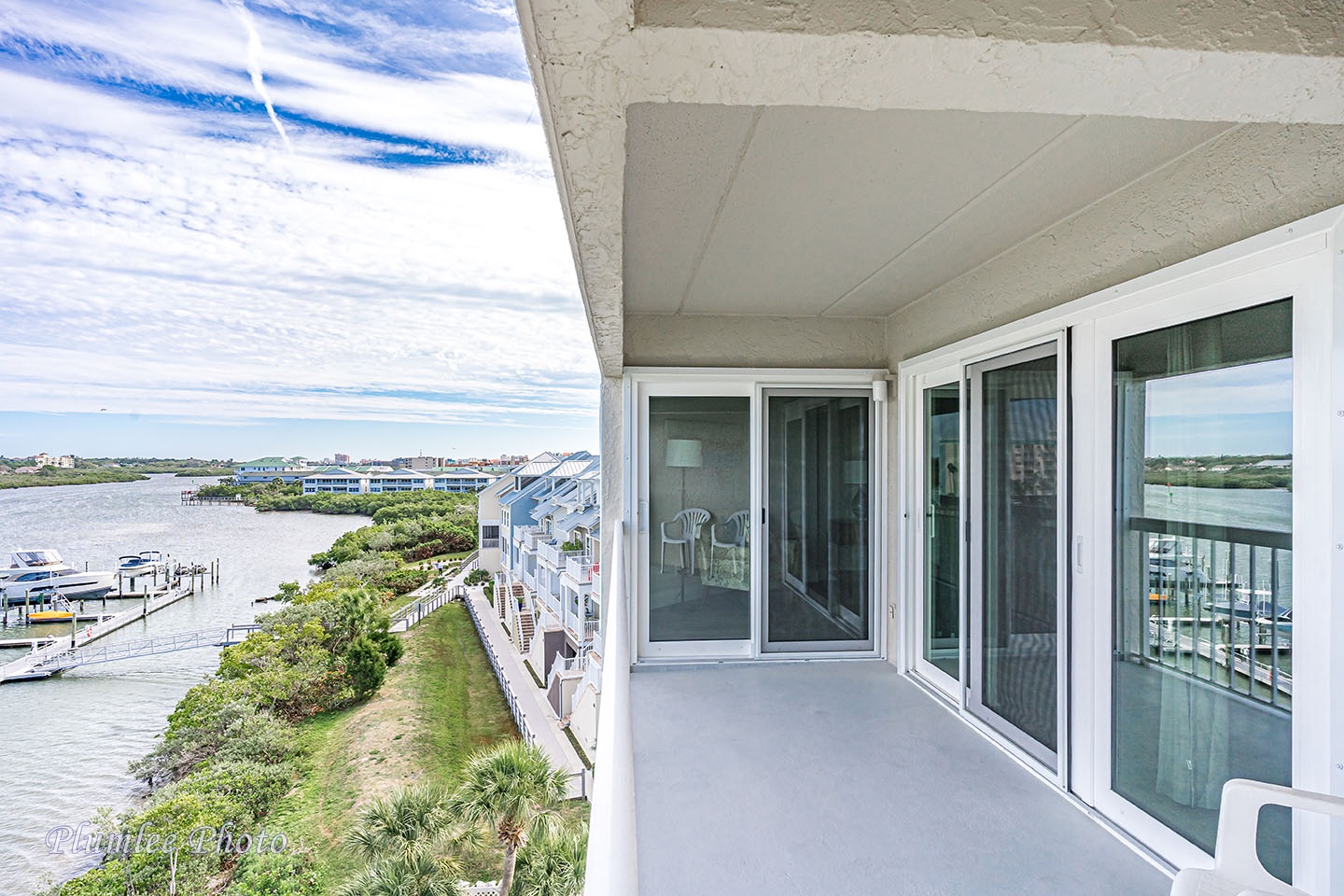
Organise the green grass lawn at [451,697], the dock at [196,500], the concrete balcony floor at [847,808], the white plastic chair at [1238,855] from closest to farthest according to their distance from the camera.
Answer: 1. the white plastic chair at [1238,855]
2. the concrete balcony floor at [847,808]
3. the green grass lawn at [451,697]
4. the dock at [196,500]

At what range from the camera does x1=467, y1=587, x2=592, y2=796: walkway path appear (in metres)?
17.1

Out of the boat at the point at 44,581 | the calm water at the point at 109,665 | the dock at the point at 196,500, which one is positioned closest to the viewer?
the calm water at the point at 109,665

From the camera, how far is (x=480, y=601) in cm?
2550

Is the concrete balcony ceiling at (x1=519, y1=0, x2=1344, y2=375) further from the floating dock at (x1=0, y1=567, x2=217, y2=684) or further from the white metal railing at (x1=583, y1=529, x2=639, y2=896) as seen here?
the floating dock at (x1=0, y1=567, x2=217, y2=684)

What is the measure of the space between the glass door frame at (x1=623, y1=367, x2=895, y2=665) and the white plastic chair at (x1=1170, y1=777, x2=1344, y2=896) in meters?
2.98

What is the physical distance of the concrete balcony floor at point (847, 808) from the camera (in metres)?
2.14

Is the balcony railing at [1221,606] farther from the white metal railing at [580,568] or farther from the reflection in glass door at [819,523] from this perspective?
the white metal railing at [580,568]

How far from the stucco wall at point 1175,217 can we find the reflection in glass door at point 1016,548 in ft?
0.88

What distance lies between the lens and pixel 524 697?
2052 centimetres

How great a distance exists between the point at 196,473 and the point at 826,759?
33.1 m

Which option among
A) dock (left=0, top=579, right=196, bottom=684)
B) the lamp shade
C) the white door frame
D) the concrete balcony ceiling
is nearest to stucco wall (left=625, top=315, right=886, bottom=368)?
the concrete balcony ceiling

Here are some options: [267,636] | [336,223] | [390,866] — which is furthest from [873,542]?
[336,223]

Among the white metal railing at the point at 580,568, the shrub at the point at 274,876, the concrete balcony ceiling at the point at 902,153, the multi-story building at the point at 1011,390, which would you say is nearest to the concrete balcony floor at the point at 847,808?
the multi-story building at the point at 1011,390

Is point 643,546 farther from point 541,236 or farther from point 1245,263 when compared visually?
point 541,236
